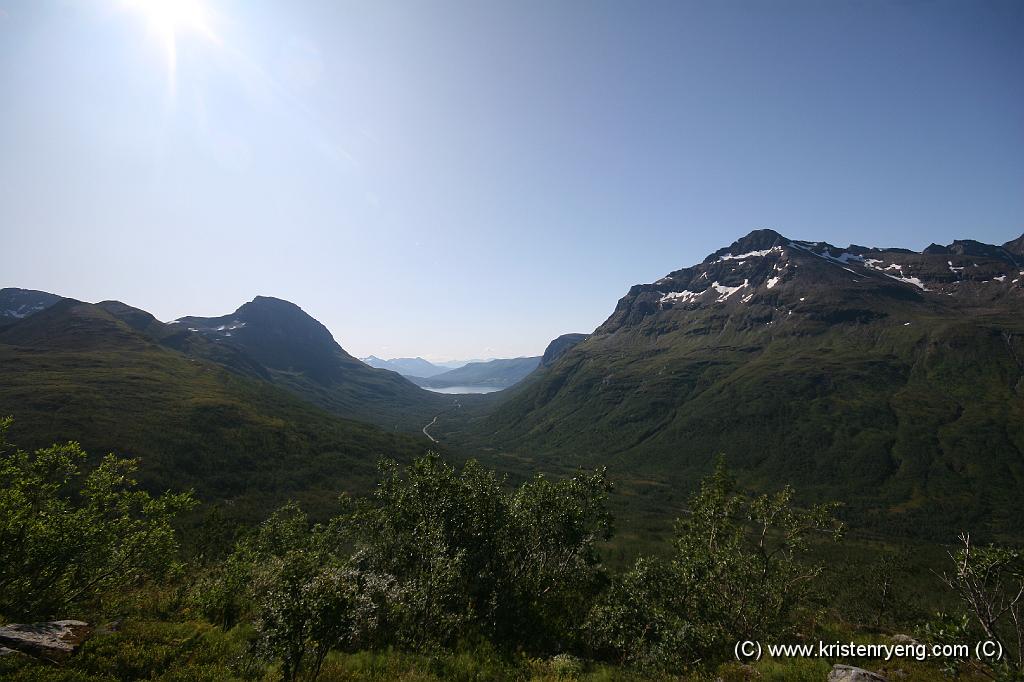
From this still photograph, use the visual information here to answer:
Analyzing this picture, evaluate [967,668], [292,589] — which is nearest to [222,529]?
[292,589]

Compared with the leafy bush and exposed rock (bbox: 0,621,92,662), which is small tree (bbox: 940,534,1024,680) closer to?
the leafy bush

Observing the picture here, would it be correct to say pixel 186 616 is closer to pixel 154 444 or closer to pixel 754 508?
pixel 754 508

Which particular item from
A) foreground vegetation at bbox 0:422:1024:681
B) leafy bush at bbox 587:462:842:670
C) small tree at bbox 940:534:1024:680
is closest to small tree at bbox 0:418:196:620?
foreground vegetation at bbox 0:422:1024:681

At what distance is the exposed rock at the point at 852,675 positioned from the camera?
23438mm

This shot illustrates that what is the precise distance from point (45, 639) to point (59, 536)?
1009 centimetres

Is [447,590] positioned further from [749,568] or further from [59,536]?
[59,536]

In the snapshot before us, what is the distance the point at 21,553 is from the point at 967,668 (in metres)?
65.6

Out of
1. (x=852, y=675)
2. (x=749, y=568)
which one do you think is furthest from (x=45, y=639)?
(x=749, y=568)

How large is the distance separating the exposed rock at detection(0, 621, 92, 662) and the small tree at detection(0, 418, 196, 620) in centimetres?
658

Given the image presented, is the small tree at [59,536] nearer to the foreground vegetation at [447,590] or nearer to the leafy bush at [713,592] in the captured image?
the foreground vegetation at [447,590]

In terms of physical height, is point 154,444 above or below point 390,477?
below

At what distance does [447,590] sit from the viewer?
28.5 m

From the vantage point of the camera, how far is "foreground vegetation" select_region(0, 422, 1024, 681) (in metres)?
23.9

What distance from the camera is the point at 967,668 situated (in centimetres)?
2930
